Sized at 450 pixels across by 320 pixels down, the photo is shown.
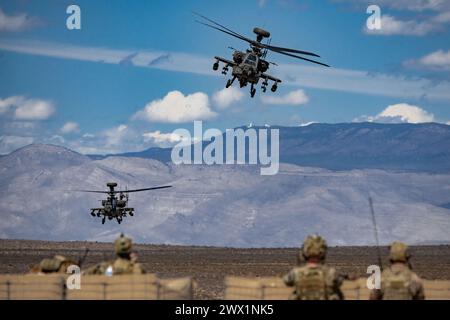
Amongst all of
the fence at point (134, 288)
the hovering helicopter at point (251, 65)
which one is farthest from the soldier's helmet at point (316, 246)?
the hovering helicopter at point (251, 65)

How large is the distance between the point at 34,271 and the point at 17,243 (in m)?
111

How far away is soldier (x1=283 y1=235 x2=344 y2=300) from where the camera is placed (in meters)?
22.3

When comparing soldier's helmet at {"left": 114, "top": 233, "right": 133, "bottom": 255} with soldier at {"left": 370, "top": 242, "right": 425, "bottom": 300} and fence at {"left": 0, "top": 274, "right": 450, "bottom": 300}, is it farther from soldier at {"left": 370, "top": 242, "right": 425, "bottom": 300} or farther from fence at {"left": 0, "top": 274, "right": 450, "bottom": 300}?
soldier at {"left": 370, "top": 242, "right": 425, "bottom": 300}

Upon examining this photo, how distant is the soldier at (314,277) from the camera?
22.3m

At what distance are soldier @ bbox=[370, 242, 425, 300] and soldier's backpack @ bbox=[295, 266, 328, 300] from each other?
1.44 metres

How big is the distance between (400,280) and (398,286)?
0.39 feet

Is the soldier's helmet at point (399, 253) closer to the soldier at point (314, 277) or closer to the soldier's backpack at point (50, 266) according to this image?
the soldier at point (314, 277)

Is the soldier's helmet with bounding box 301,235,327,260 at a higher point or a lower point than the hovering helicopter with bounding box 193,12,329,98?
lower

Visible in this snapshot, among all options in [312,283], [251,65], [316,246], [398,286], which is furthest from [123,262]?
[251,65]

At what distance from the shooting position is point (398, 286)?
23.3m

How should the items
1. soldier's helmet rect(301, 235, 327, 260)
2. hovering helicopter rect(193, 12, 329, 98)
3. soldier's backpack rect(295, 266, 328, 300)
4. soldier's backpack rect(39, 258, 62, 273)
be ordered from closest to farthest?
soldier's helmet rect(301, 235, 327, 260) → soldier's backpack rect(295, 266, 328, 300) → soldier's backpack rect(39, 258, 62, 273) → hovering helicopter rect(193, 12, 329, 98)

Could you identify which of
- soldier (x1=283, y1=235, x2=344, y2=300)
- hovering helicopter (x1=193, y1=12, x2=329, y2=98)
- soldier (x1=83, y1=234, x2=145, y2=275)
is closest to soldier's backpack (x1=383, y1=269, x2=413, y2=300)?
soldier (x1=283, y1=235, x2=344, y2=300)

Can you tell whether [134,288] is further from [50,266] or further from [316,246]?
[316,246]
